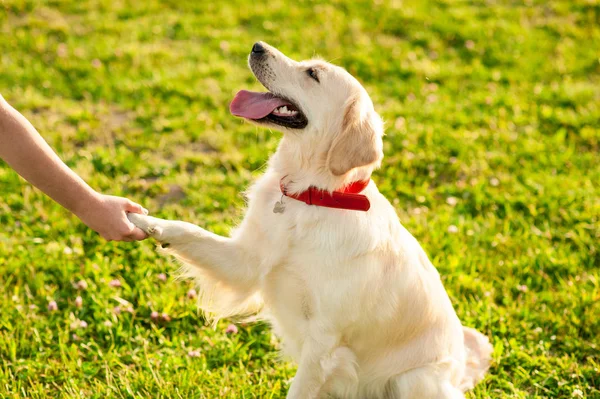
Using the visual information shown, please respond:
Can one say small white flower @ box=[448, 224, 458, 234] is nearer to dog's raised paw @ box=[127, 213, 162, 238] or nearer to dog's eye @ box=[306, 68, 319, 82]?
dog's eye @ box=[306, 68, 319, 82]

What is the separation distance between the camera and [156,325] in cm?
375

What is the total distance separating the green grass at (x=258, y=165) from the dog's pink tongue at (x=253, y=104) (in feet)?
4.10

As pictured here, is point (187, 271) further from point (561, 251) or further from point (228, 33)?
point (228, 33)

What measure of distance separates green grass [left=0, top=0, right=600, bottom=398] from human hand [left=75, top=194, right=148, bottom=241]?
0.80 metres

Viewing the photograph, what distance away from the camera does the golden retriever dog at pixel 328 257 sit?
2.98 metres

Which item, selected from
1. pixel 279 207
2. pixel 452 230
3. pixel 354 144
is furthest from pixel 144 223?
pixel 452 230

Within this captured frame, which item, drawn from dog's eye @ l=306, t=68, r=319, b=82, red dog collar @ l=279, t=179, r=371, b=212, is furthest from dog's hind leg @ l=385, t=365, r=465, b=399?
dog's eye @ l=306, t=68, r=319, b=82

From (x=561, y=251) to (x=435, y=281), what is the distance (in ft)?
5.26

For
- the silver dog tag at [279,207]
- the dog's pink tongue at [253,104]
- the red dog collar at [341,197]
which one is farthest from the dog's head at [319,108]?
the silver dog tag at [279,207]

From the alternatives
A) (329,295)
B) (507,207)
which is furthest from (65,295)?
(507,207)

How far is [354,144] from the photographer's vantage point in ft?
9.61

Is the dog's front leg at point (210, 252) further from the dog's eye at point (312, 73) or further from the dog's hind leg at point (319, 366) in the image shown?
the dog's eye at point (312, 73)

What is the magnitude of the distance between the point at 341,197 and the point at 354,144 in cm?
24

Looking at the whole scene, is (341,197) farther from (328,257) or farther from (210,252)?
(210,252)
